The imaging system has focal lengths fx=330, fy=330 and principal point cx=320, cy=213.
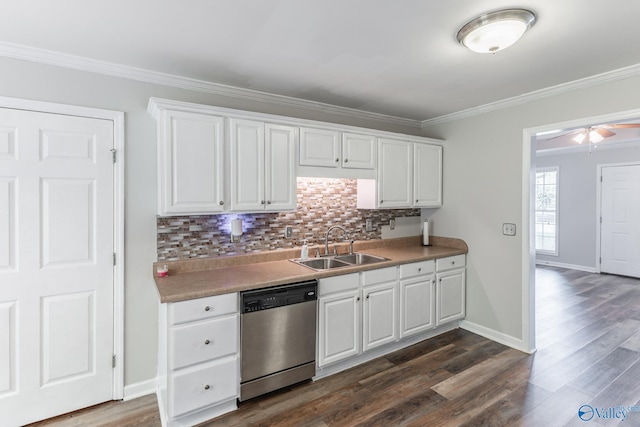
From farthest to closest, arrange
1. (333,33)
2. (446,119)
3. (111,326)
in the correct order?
(446,119), (111,326), (333,33)

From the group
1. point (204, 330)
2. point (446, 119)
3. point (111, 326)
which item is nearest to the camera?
point (204, 330)

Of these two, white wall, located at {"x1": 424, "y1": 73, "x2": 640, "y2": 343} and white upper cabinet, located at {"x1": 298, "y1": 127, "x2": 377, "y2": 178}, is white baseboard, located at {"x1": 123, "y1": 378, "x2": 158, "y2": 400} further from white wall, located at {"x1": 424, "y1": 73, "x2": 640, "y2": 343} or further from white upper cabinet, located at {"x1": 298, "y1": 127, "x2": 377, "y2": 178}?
white wall, located at {"x1": 424, "y1": 73, "x2": 640, "y2": 343}

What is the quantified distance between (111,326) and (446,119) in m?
3.87

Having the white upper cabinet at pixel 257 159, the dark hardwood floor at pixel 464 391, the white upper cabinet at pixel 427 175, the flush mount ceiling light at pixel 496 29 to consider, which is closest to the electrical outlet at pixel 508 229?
the white upper cabinet at pixel 427 175

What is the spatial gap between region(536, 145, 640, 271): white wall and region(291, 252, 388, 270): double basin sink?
5.60m

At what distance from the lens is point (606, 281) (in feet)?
18.8

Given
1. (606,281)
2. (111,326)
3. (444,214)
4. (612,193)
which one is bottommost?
(606,281)

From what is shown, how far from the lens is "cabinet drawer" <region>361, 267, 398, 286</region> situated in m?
2.90

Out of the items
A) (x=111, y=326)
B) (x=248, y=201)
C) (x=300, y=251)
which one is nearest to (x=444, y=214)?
(x=300, y=251)

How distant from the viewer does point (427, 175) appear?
3789mm

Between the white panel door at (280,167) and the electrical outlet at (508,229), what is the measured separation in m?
2.16

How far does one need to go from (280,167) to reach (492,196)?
2.25 meters

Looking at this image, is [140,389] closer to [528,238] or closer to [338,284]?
[338,284]

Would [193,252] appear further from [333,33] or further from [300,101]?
[333,33]
